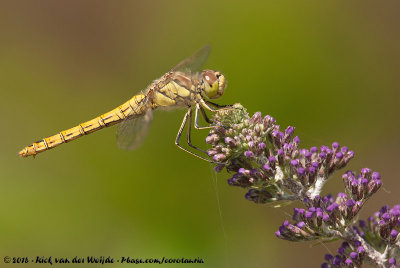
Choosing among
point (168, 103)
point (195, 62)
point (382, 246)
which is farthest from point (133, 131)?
point (382, 246)

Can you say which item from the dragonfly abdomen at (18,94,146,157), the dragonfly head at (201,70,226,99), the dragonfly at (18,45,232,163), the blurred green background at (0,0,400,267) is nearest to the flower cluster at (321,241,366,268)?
the dragonfly at (18,45,232,163)

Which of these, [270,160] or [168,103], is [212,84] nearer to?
[168,103]

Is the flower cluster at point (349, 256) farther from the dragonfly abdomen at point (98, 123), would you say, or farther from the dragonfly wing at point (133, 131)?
the dragonfly abdomen at point (98, 123)

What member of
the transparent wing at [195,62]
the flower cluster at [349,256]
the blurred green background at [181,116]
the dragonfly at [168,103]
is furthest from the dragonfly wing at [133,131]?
the flower cluster at [349,256]

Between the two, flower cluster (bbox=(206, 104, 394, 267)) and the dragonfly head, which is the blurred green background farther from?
flower cluster (bbox=(206, 104, 394, 267))

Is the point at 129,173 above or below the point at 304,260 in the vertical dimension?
above

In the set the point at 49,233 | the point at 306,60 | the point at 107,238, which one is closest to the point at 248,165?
the point at 107,238

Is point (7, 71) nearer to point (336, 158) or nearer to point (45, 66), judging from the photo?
point (45, 66)
